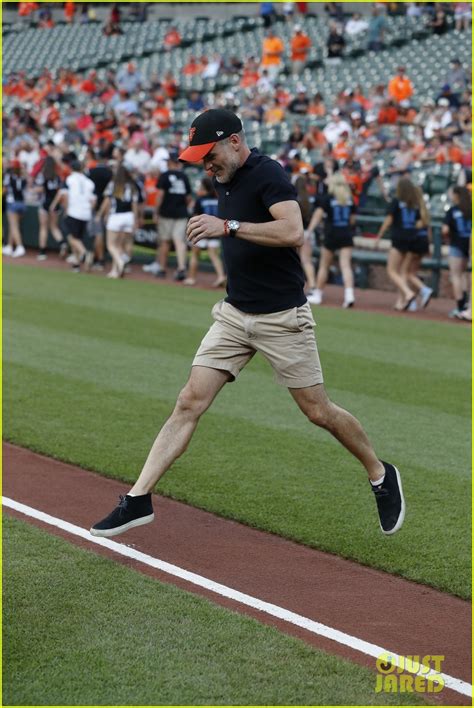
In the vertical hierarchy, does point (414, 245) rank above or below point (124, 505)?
above

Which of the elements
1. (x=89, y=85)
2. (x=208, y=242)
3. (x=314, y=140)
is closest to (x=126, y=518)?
(x=208, y=242)

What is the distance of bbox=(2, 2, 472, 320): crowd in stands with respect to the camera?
2184 centimetres

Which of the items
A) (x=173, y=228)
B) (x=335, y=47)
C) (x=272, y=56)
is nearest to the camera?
(x=173, y=228)

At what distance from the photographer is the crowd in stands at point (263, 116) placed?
21.8 m

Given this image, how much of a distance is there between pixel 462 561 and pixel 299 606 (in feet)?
3.83

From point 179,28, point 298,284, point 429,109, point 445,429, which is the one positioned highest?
point 179,28

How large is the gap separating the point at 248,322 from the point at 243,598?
143 cm

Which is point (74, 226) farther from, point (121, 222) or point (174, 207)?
point (174, 207)

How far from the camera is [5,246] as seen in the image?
26.8 metres

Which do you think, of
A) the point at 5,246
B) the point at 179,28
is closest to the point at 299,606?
the point at 5,246

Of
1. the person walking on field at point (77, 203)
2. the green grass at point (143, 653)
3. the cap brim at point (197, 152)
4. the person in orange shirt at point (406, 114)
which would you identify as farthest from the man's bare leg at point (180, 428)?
the person in orange shirt at point (406, 114)

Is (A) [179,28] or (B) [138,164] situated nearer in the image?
(B) [138,164]

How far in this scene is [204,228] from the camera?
5.33m

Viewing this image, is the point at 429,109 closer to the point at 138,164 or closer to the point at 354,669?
the point at 138,164
